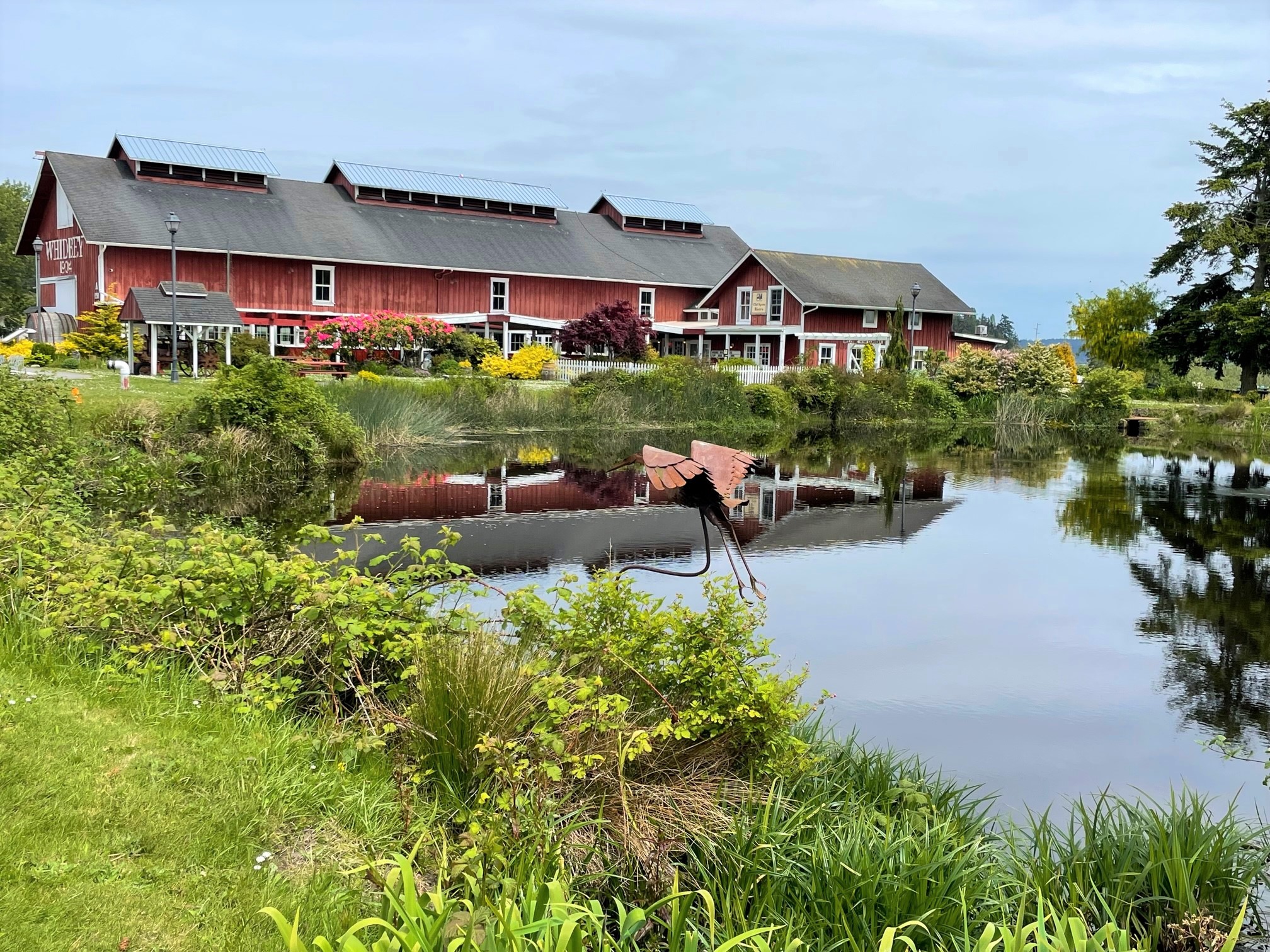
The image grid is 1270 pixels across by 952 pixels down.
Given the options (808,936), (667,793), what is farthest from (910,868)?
(667,793)

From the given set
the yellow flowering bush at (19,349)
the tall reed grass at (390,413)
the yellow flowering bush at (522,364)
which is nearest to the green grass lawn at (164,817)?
the tall reed grass at (390,413)

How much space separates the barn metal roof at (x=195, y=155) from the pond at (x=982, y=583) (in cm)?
2048

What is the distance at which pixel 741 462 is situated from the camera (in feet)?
15.5

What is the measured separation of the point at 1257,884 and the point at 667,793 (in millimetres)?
2806

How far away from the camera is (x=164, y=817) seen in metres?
3.98

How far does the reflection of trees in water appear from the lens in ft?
27.8

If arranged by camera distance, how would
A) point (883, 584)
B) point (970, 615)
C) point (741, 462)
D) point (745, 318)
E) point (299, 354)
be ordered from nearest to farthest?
point (741, 462) < point (970, 615) < point (883, 584) < point (299, 354) < point (745, 318)

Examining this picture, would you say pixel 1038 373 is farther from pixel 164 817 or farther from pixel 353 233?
pixel 164 817

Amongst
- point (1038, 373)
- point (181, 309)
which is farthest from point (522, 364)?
point (1038, 373)

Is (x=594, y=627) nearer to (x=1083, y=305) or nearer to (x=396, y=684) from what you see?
(x=396, y=684)

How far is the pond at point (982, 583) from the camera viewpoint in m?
7.53

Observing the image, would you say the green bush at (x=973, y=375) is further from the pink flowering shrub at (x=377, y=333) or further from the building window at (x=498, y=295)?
the pink flowering shrub at (x=377, y=333)

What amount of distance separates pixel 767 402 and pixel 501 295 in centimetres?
1331

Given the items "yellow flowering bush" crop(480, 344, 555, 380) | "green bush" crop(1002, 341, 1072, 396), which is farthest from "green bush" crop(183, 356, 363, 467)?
"green bush" crop(1002, 341, 1072, 396)
